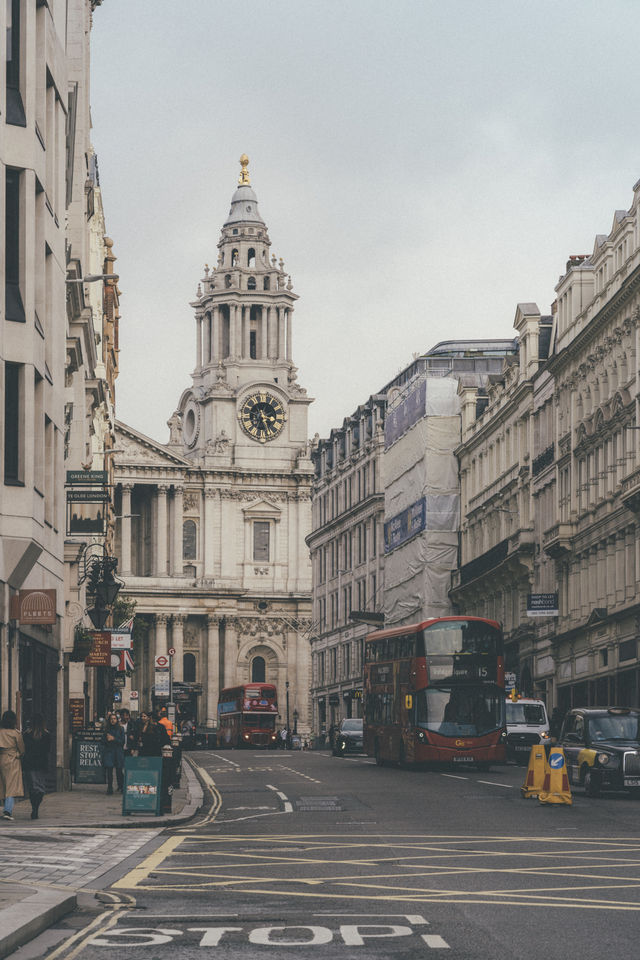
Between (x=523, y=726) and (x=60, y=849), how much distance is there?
120 feet

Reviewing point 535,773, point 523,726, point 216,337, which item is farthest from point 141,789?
point 216,337

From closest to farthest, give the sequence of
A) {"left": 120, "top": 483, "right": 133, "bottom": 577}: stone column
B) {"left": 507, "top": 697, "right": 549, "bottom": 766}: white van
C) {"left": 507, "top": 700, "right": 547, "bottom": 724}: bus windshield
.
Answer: {"left": 507, "top": 697, "right": 549, "bottom": 766}: white van, {"left": 507, "top": 700, "right": 547, "bottom": 724}: bus windshield, {"left": 120, "top": 483, "right": 133, "bottom": 577}: stone column

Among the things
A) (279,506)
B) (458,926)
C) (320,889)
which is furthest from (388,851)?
(279,506)

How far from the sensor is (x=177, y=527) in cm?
13875

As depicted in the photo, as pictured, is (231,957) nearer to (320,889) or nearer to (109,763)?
(320,889)

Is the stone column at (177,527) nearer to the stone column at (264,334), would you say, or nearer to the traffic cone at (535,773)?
the stone column at (264,334)

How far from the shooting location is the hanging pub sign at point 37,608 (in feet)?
102

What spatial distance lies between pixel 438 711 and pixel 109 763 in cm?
1241

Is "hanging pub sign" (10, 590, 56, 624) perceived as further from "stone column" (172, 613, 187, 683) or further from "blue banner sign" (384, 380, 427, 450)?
"stone column" (172, 613, 187, 683)

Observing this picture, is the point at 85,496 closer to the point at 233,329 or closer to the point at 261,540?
the point at 261,540

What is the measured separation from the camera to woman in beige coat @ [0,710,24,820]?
85.4 feet

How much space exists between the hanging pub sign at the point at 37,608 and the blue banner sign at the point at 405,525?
2450 inches

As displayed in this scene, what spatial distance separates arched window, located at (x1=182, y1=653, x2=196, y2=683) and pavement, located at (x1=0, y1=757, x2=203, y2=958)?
104779 mm

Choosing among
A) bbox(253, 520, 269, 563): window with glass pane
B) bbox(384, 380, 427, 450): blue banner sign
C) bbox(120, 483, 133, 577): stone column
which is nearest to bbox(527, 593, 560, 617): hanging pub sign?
bbox(384, 380, 427, 450): blue banner sign
